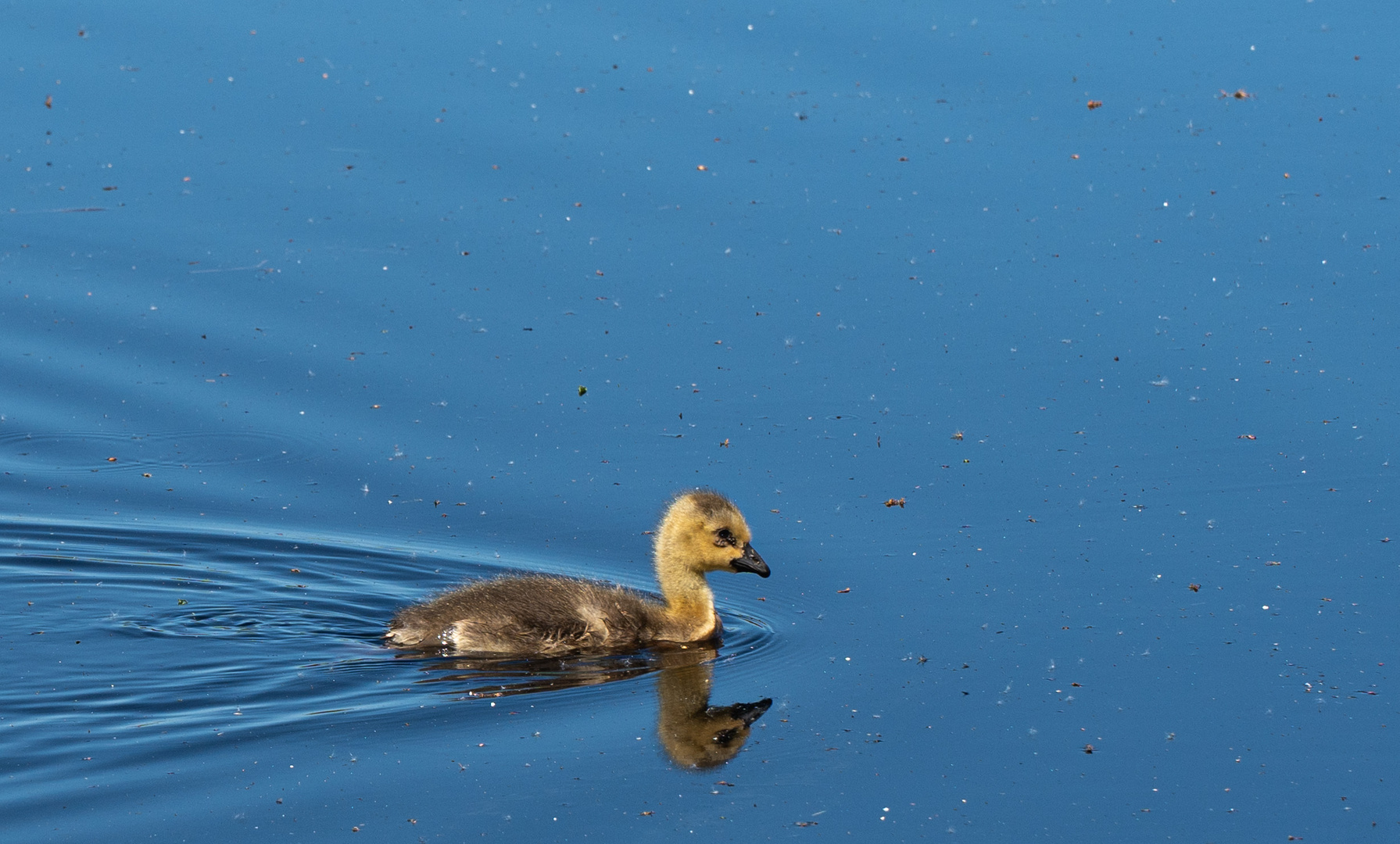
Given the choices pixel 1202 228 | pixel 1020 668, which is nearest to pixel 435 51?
pixel 1202 228

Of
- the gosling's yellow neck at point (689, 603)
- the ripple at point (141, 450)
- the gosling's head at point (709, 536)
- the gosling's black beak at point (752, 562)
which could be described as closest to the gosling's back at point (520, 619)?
the gosling's yellow neck at point (689, 603)

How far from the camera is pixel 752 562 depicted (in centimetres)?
848

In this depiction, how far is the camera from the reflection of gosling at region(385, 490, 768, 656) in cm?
815

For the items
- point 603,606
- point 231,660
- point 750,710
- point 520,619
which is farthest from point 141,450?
point 750,710

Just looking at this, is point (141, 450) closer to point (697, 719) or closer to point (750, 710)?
point (697, 719)

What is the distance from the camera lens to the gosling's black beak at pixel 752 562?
8461mm

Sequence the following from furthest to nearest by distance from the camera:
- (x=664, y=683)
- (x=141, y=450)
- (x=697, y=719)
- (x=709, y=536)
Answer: (x=141, y=450) → (x=709, y=536) → (x=664, y=683) → (x=697, y=719)

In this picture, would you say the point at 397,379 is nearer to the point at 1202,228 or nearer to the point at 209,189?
the point at 209,189

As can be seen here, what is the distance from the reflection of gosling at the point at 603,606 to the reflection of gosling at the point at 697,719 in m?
0.33

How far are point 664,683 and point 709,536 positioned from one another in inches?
30.9

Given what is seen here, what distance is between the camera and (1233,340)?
34.5 ft

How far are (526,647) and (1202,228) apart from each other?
17.9 feet

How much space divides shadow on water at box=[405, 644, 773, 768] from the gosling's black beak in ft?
1.21

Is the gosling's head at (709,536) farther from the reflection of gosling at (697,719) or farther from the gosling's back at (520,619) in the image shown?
the reflection of gosling at (697,719)
